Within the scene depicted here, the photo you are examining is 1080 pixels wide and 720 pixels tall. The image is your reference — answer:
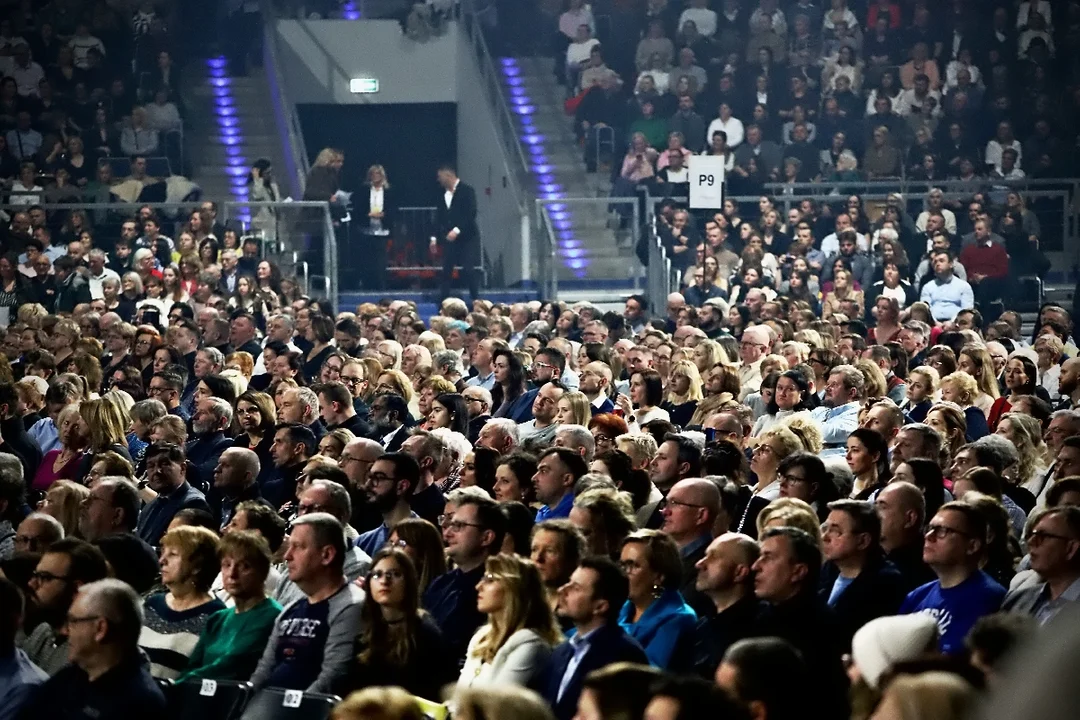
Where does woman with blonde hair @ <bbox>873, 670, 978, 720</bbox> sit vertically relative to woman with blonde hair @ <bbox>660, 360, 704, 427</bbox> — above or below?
above

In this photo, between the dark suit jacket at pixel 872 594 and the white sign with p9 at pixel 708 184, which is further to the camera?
the white sign with p9 at pixel 708 184

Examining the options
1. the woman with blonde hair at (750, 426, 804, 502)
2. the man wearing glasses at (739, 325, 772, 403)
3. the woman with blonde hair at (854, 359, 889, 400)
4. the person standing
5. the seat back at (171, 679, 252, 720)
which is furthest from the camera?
the person standing

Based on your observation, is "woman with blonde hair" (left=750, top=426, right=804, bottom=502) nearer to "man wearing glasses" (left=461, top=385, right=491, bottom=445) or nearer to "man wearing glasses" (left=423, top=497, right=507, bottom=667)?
"man wearing glasses" (left=423, top=497, right=507, bottom=667)

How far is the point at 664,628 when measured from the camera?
523 centimetres

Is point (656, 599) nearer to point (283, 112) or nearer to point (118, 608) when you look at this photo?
point (118, 608)

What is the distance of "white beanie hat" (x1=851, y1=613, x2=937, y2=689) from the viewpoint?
388cm

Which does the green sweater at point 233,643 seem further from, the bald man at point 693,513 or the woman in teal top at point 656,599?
the bald man at point 693,513

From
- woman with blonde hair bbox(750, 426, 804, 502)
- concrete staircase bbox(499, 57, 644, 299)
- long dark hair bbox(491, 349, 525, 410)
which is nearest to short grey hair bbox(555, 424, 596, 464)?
woman with blonde hair bbox(750, 426, 804, 502)

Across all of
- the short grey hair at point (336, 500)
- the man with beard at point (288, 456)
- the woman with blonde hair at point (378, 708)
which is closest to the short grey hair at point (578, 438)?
the man with beard at point (288, 456)

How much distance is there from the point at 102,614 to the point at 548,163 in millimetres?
18820

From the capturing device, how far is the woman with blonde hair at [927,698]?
7.22 feet

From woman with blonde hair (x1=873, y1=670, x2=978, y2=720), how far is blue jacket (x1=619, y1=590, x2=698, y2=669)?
285 cm

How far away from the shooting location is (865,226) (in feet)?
62.0

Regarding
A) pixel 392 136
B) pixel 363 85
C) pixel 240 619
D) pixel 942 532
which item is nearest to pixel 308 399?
pixel 240 619
